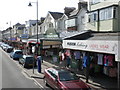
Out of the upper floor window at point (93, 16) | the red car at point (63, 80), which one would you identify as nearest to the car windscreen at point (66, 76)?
the red car at point (63, 80)

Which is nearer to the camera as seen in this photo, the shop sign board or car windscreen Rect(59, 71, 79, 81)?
the shop sign board

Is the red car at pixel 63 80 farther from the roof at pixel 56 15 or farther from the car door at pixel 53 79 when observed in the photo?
the roof at pixel 56 15

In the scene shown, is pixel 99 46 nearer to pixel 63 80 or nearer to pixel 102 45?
pixel 102 45

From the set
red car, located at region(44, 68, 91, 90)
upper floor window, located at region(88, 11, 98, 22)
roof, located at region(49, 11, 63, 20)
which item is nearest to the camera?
red car, located at region(44, 68, 91, 90)

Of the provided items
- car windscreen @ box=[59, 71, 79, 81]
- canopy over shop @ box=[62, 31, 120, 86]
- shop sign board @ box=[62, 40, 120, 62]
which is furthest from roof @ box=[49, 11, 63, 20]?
car windscreen @ box=[59, 71, 79, 81]

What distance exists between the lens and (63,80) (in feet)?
39.2

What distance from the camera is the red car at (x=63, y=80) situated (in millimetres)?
11219

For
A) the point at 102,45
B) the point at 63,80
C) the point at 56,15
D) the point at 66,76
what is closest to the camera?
the point at 63,80

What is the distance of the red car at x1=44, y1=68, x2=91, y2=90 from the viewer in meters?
11.2

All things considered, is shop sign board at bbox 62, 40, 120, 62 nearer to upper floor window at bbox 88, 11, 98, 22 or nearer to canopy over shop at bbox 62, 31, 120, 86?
canopy over shop at bbox 62, 31, 120, 86

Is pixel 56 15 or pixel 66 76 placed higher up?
pixel 56 15

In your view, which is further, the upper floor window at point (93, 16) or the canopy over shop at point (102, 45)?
the upper floor window at point (93, 16)

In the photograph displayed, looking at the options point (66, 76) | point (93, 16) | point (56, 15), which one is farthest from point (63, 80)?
point (56, 15)

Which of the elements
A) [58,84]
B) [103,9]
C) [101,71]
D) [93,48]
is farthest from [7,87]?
[103,9]
